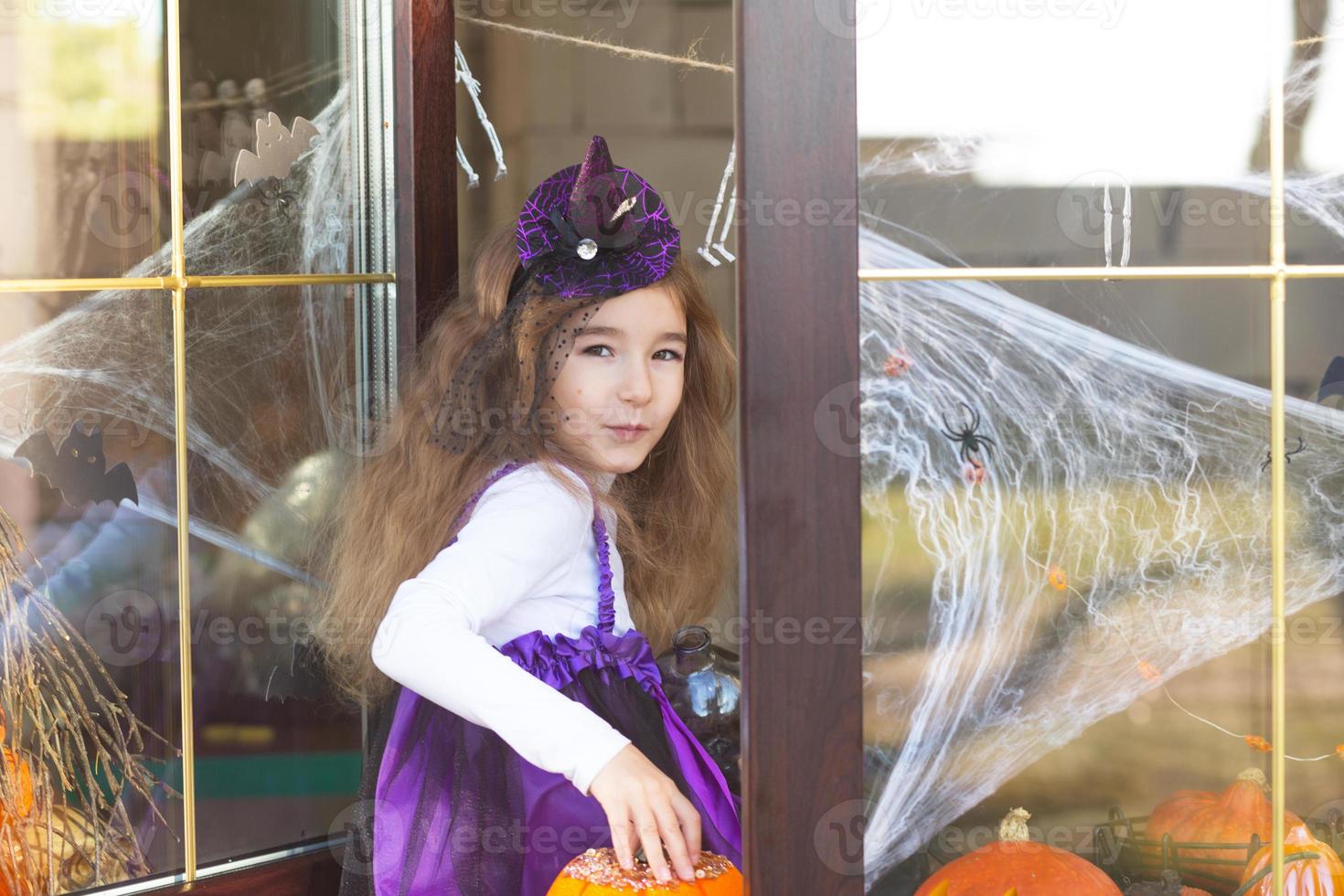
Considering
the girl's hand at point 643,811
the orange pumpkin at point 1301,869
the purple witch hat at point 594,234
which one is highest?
the purple witch hat at point 594,234

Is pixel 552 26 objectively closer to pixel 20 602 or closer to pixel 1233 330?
pixel 20 602

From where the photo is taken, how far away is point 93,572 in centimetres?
122

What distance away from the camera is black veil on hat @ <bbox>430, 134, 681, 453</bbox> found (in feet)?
3.92

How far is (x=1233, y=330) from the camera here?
0.94 meters

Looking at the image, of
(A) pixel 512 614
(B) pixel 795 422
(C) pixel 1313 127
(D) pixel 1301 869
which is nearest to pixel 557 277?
(A) pixel 512 614

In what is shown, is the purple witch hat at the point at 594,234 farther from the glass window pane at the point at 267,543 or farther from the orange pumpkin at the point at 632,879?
the orange pumpkin at the point at 632,879

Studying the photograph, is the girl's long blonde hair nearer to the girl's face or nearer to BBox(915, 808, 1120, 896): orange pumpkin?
the girl's face

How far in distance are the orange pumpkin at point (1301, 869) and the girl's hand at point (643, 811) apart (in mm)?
432

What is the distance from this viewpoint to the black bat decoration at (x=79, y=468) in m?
1.20

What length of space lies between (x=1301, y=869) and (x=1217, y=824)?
96 millimetres

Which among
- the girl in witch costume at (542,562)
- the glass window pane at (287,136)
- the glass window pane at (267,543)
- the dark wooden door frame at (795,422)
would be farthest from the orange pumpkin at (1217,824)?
the glass window pane at (287,136)

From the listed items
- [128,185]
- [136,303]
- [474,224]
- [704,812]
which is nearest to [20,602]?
[136,303]

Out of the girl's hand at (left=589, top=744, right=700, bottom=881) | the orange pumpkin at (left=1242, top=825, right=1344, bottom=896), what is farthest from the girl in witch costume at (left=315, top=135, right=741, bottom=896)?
the orange pumpkin at (left=1242, top=825, right=1344, bottom=896)

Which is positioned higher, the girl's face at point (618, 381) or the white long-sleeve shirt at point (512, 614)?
the girl's face at point (618, 381)
